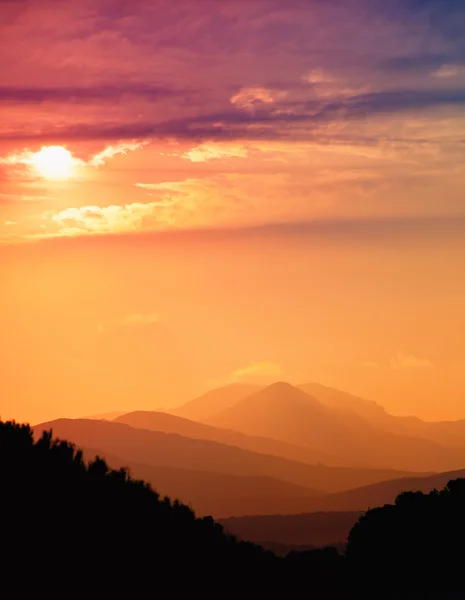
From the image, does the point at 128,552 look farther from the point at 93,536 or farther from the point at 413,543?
the point at 413,543

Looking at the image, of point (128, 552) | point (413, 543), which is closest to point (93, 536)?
point (128, 552)

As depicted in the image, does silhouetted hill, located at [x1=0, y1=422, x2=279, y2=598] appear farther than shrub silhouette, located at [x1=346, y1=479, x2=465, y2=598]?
No

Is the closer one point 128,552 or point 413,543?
point 128,552

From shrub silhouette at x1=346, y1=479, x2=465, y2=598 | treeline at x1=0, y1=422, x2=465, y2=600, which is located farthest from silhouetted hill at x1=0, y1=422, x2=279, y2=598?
shrub silhouette at x1=346, y1=479, x2=465, y2=598

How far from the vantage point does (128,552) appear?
52.6 metres

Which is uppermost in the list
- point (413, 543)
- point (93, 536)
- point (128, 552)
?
point (93, 536)

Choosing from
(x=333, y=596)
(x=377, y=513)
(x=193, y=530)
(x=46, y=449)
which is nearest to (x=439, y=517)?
(x=377, y=513)

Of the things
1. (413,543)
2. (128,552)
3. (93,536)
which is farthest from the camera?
(413,543)

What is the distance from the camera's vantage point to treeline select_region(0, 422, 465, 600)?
4675 centimetres

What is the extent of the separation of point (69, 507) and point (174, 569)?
7.90m

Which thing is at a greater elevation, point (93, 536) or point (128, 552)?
point (93, 536)

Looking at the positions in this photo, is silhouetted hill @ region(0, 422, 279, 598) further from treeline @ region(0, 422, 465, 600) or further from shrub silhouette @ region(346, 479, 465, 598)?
shrub silhouette @ region(346, 479, 465, 598)

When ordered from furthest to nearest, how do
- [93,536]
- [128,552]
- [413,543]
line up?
[413,543] → [128,552] → [93,536]

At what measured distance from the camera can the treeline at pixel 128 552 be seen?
46750mm
